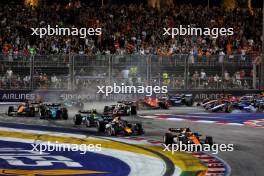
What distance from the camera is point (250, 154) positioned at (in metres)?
12.9

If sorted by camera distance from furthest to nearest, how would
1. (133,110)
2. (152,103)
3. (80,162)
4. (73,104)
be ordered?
1. (152,103)
2. (73,104)
3. (133,110)
4. (80,162)

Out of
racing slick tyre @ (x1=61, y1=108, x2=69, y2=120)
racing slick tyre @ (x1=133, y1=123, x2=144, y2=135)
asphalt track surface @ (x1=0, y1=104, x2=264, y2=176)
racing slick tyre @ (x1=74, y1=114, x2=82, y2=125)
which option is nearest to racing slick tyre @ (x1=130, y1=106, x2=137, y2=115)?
asphalt track surface @ (x1=0, y1=104, x2=264, y2=176)

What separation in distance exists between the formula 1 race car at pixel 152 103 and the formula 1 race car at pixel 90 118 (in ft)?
18.1

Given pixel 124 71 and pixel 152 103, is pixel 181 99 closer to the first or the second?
pixel 152 103

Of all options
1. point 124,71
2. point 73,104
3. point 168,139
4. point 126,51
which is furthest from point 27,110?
point 126,51

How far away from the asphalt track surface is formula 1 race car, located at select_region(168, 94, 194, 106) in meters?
1.46

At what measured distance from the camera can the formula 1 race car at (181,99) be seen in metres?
25.3

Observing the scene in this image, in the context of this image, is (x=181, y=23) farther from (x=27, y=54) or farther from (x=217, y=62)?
(x=27, y=54)

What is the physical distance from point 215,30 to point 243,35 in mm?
1554

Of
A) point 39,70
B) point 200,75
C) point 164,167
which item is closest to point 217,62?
point 200,75

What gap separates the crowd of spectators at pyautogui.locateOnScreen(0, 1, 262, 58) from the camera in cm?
2739

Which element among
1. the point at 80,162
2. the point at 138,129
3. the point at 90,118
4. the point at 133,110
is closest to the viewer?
the point at 80,162

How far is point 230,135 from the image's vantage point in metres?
16.3

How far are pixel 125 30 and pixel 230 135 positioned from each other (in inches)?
533
